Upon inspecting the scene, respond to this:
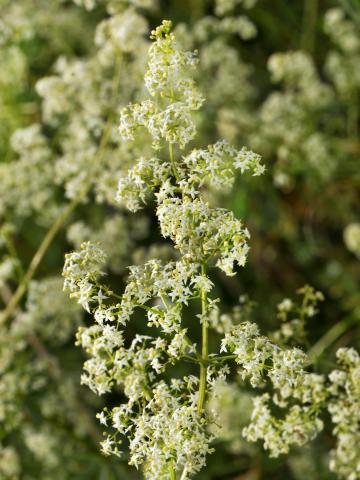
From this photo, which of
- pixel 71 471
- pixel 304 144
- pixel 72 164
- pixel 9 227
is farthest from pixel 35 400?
pixel 304 144

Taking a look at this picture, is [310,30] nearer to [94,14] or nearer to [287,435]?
[94,14]

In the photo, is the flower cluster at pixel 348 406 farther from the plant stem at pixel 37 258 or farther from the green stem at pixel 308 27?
the green stem at pixel 308 27

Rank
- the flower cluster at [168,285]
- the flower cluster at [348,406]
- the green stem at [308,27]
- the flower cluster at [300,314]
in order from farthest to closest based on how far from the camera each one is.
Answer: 1. the green stem at [308,27]
2. the flower cluster at [300,314]
3. the flower cluster at [348,406]
4. the flower cluster at [168,285]

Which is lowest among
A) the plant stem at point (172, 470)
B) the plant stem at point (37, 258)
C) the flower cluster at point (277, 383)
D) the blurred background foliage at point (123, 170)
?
the plant stem at point (172, 470)

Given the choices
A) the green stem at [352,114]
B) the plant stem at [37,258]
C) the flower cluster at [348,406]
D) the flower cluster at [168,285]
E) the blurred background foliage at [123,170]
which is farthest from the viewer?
the green stem at [352,114]

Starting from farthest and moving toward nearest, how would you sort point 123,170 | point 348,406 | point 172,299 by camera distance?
1. point 123,170
2. point 348,406
3. point 172,299

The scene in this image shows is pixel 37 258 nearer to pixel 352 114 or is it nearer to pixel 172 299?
pixel 172 299

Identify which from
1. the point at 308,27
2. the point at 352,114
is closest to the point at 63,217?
the point at 352,114

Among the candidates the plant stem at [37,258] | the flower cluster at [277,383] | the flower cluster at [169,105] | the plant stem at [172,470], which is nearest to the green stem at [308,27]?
the plant stem at [37,258]
